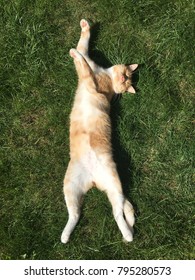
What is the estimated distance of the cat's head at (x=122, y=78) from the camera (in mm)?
4688

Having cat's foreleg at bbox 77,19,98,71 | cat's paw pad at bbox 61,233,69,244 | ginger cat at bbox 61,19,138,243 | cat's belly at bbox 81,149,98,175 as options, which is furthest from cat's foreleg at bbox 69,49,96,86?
cat's paw pad at bbox 61,233,69,244

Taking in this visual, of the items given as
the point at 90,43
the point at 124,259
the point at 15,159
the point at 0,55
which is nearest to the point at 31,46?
the point at 0,55

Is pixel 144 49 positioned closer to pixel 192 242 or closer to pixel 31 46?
pixel 31 46

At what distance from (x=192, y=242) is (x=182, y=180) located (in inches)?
26.6

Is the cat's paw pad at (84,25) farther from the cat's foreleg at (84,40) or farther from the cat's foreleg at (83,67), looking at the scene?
the cat's foreleg at (83,67)

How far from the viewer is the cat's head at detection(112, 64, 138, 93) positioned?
4688mm

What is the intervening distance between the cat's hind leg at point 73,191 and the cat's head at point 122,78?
1.03 metres

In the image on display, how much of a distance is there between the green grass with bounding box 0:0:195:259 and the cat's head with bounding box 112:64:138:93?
0.11 m

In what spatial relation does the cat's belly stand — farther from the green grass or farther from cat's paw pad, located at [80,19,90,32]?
cat's paw pad, located at [80,19,90,32]

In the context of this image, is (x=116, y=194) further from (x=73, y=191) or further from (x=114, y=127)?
(x=114, y=127)

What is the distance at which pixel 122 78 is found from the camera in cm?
465

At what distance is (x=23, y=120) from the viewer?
4840 mm

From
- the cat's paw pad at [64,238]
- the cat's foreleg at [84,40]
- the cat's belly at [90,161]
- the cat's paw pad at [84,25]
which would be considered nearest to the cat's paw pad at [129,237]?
the cat's paw pad at [64,238]

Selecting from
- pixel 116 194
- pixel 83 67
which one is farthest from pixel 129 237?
pixel 83 67
